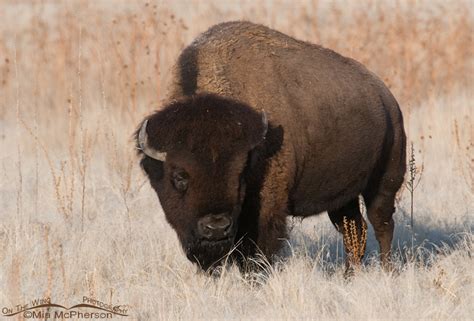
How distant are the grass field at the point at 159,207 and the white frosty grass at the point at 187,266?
0.02 metres

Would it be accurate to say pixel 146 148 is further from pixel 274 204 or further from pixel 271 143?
pixel 274 204

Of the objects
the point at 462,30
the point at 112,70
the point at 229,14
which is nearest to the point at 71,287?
the point at 112,70

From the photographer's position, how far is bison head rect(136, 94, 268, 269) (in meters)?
5.48

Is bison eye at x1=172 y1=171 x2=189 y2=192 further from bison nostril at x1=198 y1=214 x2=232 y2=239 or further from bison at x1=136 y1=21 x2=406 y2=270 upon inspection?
bison nostril at x1=198 y1=214 x2=232 y2=239

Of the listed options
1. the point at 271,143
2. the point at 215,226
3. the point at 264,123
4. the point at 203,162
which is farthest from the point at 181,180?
the point at 271,143

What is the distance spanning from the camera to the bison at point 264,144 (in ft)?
18.4

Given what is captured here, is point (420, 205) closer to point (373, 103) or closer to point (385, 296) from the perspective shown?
point (373, 103)

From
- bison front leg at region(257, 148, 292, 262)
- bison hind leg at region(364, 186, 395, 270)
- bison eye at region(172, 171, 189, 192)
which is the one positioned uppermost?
bison eye at region(172, 171, 189, 192)

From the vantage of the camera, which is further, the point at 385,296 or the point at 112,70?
the point at 112,70

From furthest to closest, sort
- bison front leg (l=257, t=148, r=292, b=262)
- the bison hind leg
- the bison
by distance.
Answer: the bison hind leg
bison front leg (l=257, t=148, r=292, b=262)
the bison

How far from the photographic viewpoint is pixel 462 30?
1575 centimetres

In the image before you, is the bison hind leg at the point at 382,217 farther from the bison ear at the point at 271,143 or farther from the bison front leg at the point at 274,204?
the bison ear at the point at 271,143

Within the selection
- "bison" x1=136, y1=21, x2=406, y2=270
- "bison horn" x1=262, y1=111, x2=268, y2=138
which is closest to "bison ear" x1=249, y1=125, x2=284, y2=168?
"bison" x1=136, y1=21, x2=406, y2=270

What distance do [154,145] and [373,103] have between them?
7.72 ft
